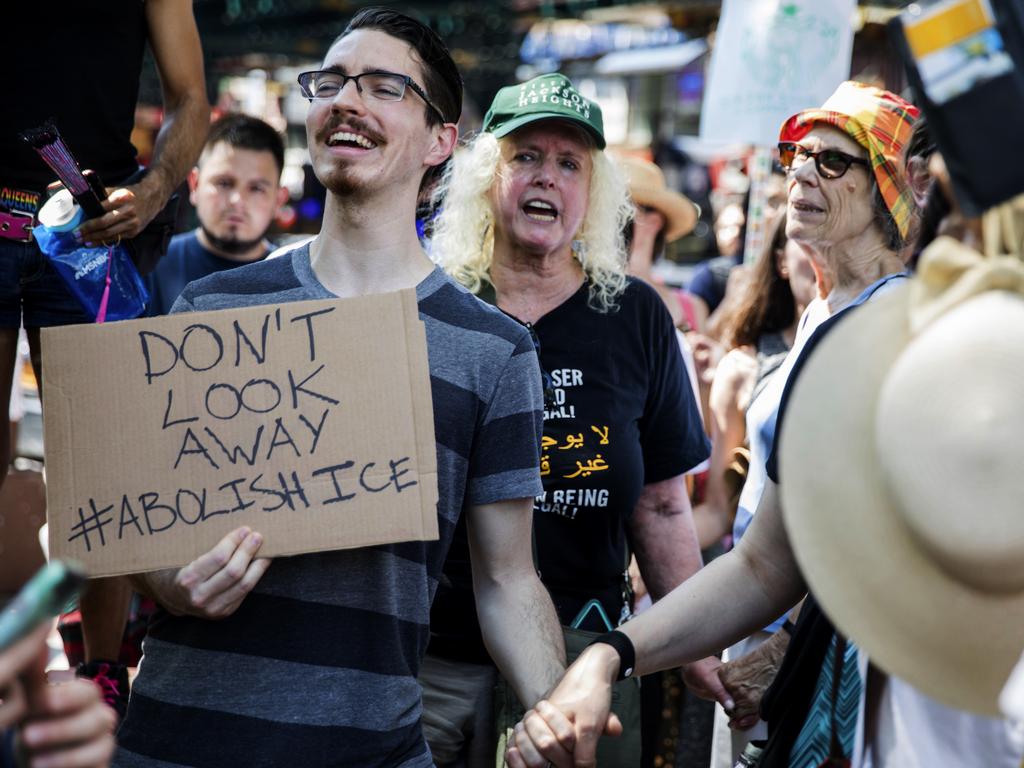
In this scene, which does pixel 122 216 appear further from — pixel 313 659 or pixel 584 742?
pixel 584 742

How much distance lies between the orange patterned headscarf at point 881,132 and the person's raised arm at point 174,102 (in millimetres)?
1674

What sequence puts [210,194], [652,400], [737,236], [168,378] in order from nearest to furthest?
[168,378] < [652,400] < [210,194] < [737,236]

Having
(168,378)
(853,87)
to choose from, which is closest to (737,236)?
(853,87)

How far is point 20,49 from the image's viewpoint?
291 centimetres

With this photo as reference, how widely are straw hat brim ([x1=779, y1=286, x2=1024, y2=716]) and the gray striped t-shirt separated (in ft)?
2.66

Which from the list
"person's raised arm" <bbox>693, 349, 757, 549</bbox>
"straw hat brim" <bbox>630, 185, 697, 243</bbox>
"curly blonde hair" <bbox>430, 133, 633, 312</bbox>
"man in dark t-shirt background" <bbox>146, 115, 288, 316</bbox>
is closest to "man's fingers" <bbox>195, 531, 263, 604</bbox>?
"curly blonde hair" <bbox>430, 133, 633, 312</bbox>

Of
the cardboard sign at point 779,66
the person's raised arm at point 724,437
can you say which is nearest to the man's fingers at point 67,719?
the person's raised arm at point 724,437

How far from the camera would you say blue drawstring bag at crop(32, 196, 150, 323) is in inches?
108

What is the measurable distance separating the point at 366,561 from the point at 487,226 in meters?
1.45

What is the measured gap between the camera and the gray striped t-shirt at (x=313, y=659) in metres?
1.99

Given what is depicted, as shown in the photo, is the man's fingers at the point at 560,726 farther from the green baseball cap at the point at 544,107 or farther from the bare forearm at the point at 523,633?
the green baseball cap at the point at 544,107

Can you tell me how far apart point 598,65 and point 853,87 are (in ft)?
56.4

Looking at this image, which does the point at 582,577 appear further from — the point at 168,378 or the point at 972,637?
the point at 972,637

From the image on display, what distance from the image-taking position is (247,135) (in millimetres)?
5297
